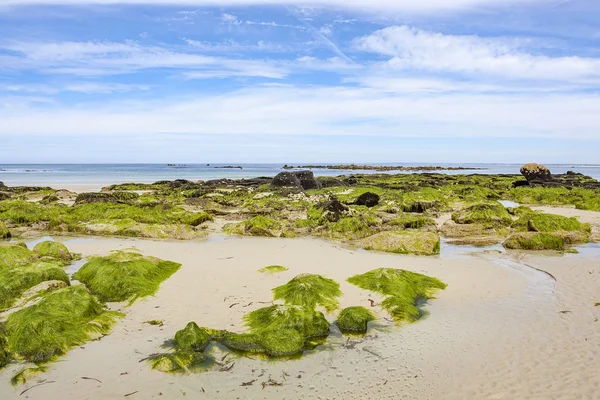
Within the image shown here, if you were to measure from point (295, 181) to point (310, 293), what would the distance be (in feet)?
76.1

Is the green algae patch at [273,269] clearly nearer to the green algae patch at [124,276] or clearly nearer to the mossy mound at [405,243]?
the green algae patch at [124,276]

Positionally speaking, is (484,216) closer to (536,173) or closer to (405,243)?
(405,243)

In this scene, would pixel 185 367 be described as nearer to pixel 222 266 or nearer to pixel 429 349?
pixel 429 349

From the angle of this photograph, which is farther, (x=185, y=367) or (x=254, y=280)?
(x=254, y=280)

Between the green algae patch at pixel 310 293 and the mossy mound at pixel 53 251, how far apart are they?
5.85 m

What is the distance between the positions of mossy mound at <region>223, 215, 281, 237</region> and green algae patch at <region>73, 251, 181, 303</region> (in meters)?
5.06

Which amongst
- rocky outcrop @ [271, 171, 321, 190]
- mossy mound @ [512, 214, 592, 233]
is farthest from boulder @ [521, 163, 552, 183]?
mossy mound @ [512, 214, 592, 233]

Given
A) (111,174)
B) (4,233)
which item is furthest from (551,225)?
(111,174)

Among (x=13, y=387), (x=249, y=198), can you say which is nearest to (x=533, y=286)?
(x=13, y=387)

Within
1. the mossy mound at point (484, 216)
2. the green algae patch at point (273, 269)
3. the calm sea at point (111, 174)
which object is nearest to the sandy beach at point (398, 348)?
the green algae patch at point (273, 269)

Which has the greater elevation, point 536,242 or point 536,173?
point 536,173

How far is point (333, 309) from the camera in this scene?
691cm

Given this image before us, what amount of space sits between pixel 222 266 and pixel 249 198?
15.4m

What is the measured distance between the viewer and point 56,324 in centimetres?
569
